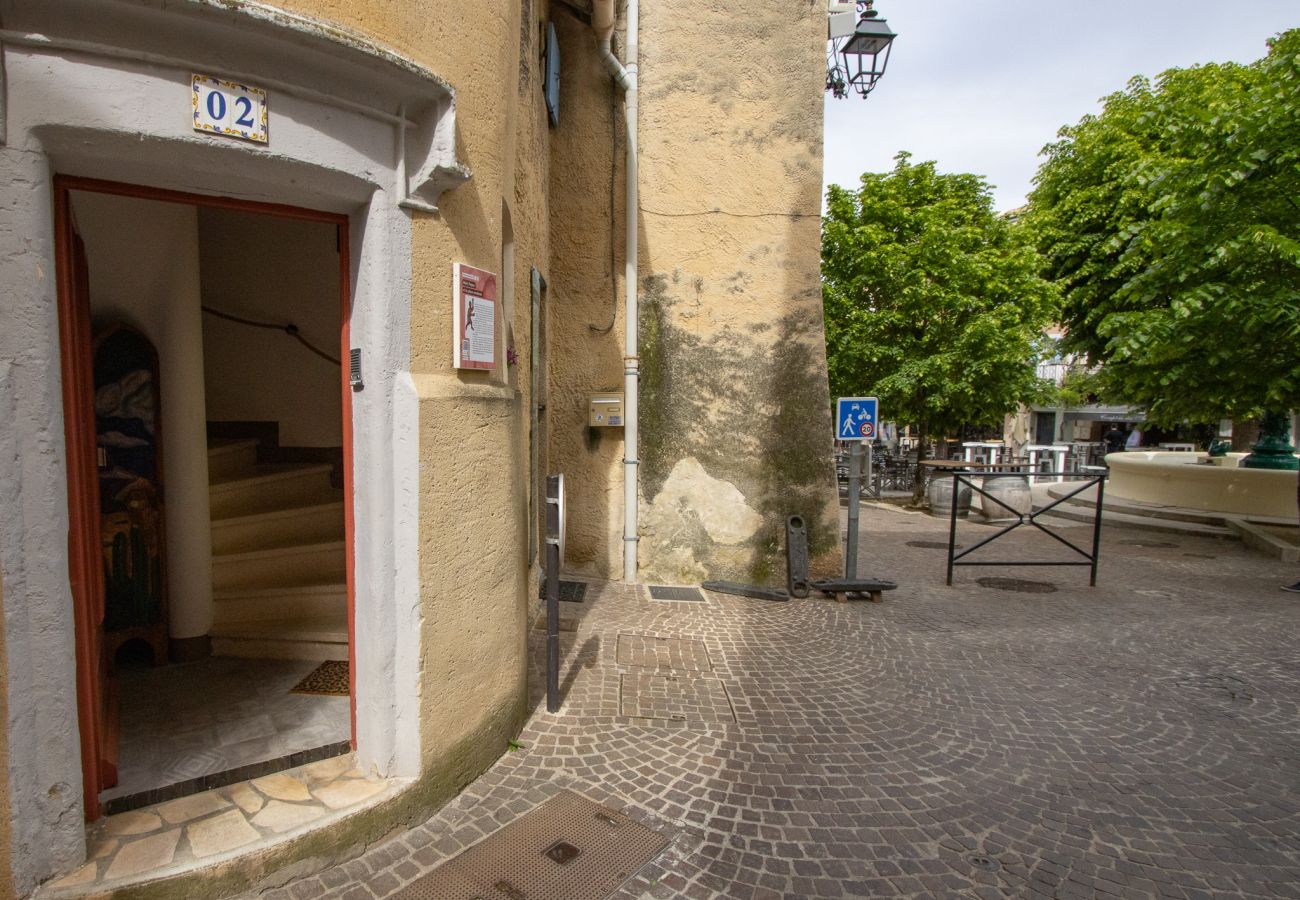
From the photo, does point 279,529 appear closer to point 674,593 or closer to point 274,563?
point 274,563

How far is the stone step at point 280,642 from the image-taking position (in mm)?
4227

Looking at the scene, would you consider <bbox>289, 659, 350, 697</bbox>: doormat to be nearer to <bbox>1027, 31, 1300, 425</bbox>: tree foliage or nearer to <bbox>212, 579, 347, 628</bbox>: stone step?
<bbox>212, 579, 347, 628</bbox>: stone step


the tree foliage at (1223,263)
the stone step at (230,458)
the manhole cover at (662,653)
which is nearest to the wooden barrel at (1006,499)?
the tree foliage at (1223,263)

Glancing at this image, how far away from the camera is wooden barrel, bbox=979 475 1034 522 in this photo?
1234cm

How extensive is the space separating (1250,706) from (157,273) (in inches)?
312

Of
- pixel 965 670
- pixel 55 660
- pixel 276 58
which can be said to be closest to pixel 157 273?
pixel 276 58

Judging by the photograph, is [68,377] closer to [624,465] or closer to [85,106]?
[85,106]

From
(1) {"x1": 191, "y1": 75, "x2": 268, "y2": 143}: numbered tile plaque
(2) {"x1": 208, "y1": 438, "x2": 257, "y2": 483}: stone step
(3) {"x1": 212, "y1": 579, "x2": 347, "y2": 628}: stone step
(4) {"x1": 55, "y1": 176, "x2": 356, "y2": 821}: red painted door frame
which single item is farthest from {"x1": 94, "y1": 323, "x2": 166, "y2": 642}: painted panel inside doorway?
(1) {"x1": 191, "y1": 75, "x2": 268, "y2": 143}: numbered tile plaque

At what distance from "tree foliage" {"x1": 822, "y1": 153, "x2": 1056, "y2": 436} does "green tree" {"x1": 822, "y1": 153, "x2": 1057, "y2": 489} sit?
0.08 ft

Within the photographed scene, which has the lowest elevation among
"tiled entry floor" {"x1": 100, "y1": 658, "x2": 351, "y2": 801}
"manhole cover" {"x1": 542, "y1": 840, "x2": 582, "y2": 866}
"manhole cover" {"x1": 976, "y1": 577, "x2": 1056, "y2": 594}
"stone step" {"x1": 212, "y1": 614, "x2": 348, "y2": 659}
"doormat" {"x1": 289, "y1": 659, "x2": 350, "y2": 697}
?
"manhole cover" {"x1": 976, "y1": 577, "x2": 1056, "y2": 594}

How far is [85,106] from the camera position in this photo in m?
2.08

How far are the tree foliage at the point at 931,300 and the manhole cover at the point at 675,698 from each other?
34.7 ft

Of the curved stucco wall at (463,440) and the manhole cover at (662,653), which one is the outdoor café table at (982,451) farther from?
the curved stucco wall at (463,440)

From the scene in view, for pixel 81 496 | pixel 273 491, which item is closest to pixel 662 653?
pixel 273 491
